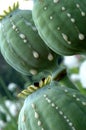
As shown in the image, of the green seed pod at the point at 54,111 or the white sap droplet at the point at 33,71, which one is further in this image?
the white sap droplet at the point at 33,71

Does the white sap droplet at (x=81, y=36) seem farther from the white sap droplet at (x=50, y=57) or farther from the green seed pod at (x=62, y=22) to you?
the white sap droplet at (x=50, y=57)

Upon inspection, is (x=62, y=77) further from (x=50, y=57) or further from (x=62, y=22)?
(x=62, y=22)

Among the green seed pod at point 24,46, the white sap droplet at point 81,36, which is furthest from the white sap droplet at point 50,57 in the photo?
the white sap droplet at point 81,36

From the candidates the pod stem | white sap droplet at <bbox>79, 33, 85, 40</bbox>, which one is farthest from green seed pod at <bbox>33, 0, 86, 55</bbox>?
the pod stem

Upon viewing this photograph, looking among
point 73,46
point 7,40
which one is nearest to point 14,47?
point 7,40

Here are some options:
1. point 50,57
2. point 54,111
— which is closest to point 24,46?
point 50,57

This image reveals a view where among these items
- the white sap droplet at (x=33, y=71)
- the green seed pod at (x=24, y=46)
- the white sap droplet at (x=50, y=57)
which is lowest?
the white sap droplet at (x=33, y=71)

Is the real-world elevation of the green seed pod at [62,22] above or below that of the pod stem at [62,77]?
above
